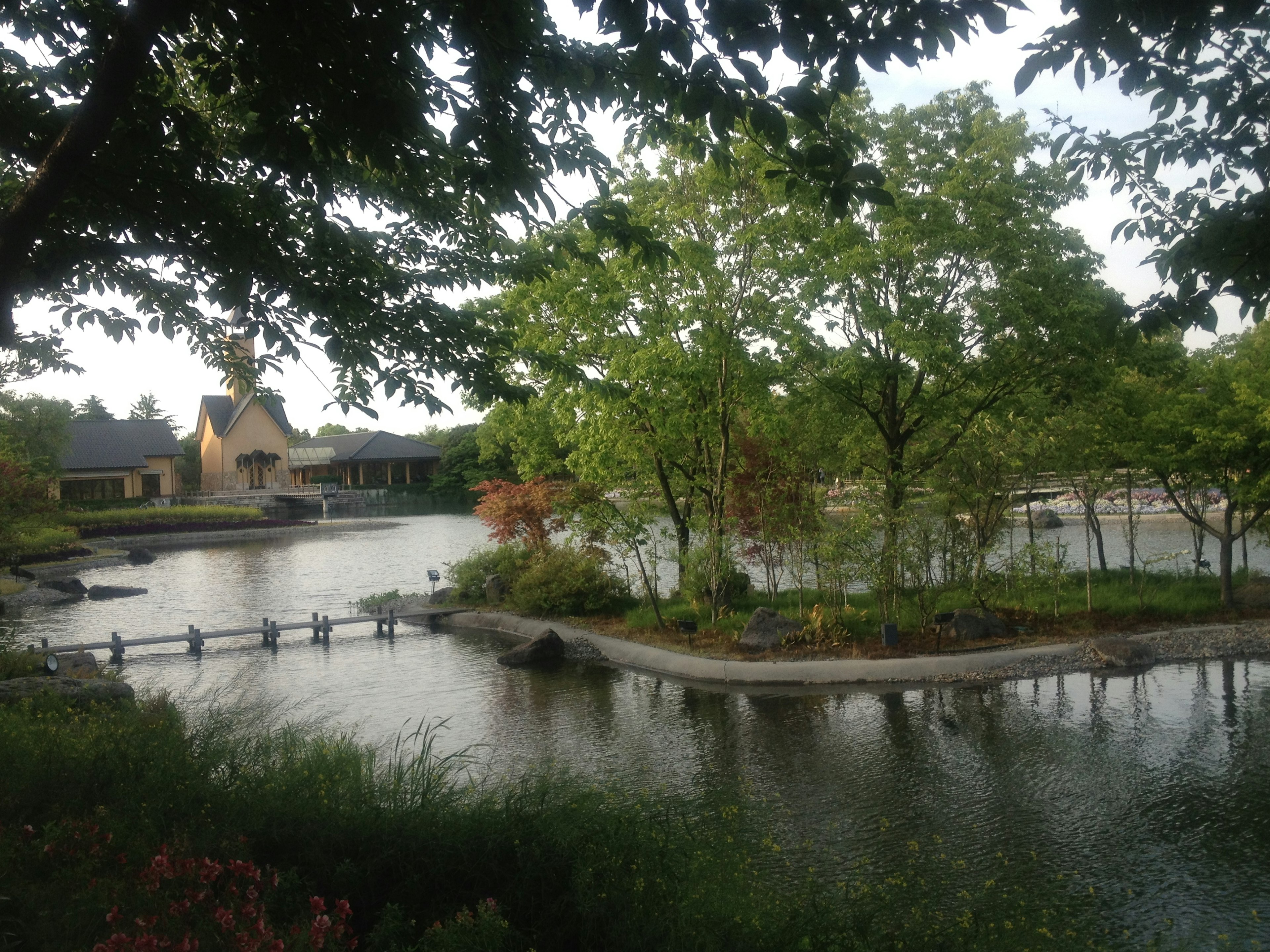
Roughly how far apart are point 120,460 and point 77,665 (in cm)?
4949

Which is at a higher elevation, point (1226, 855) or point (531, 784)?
point (531, 784)

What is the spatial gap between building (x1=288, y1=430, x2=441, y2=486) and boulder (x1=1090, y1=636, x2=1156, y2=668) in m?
69.1

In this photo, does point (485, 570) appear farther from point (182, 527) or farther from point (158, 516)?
point (158, 516)

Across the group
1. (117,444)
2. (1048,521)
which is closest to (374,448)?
(117,444)

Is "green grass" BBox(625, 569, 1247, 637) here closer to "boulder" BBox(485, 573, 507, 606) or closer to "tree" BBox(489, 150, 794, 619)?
"tree" BBox(489, 150, 794, 619)

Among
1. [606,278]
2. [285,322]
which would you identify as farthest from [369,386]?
[606,278]

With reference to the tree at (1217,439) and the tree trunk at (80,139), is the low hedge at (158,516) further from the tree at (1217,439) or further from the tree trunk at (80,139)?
the tree trunk at (80,139)

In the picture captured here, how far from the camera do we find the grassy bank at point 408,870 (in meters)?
3.59

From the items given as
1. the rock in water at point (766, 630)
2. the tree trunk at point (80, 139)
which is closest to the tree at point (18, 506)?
the rock in water at point (766, 630)

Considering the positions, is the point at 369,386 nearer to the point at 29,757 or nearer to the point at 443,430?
the point at 29,757

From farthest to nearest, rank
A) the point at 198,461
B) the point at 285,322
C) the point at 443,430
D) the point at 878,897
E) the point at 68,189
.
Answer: the point at 443,430 < the point at 198,461 < the point at 285,322 < the point at 68,189 < the point at 878,897

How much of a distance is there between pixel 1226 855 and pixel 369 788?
592cm

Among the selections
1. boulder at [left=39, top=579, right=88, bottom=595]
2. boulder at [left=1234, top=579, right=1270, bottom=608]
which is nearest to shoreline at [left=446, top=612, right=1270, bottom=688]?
boulder at [left=1234, top=579, right=1270, bottom=608]

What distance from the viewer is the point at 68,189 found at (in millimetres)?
5344
